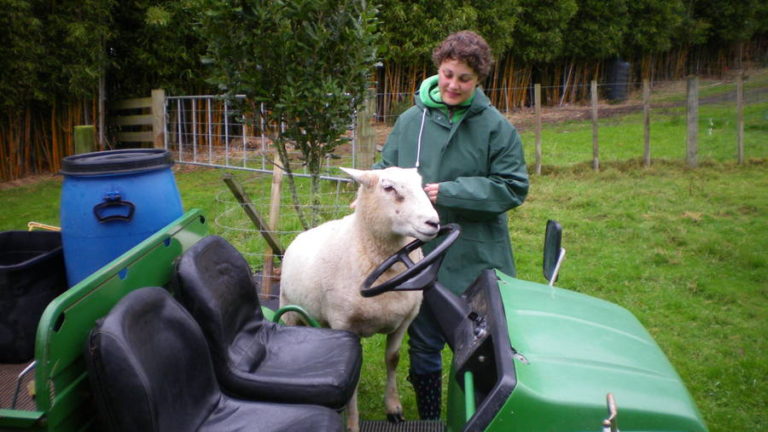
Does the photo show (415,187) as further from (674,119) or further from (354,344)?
(674,119)

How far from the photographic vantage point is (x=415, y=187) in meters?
2.79

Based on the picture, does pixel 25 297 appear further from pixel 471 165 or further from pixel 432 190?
pixel 471 165

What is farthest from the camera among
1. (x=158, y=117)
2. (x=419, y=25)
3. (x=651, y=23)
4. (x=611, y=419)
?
(x=651, y=23)

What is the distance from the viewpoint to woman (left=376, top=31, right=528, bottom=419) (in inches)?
117

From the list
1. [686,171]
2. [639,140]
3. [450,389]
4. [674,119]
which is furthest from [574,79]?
[450,389]

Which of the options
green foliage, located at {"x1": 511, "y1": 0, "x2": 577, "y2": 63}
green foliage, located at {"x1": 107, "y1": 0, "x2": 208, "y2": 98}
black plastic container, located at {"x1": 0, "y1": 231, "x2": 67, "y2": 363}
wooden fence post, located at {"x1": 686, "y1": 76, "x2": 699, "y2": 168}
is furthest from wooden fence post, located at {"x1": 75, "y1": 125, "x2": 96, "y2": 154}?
green foliage, located at {"x1": 511, "y1": 0, "x2": 577, "y2": 63}

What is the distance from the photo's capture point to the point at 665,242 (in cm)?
698

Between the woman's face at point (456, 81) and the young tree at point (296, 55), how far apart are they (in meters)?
1.11

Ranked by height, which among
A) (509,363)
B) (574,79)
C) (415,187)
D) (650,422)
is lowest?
(650,422)

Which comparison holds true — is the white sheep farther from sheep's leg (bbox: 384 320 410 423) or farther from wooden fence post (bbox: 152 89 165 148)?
wooden fence post (bbox: 152 89 165 148)

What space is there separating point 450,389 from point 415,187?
35.8 inches

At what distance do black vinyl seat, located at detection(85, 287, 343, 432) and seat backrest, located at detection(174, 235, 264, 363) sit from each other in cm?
21

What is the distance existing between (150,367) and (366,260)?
1.30m

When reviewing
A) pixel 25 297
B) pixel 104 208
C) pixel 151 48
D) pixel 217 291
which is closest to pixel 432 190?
pixel 217 291
